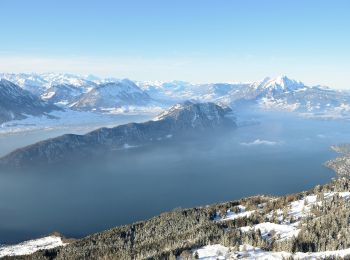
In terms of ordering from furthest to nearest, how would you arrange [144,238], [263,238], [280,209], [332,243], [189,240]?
[144,238] → [280,209] → [189,240] → [263,238] → [332,243]

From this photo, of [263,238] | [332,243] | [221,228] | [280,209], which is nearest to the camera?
[332,243]

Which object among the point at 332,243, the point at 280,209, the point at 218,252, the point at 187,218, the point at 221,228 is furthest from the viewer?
the point at 187,218

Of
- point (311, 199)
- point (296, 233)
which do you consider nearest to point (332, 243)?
point (296, 233)

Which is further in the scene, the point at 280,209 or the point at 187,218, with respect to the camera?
the point at 187,218

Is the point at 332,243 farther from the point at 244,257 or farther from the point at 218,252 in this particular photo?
the point at 218,252

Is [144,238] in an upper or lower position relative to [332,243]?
lower

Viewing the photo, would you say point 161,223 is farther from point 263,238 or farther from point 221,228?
point 263,238

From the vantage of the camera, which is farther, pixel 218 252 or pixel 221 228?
pixel 221 228

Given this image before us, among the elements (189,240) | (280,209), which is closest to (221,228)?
(189,240)

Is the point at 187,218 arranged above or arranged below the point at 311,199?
below
